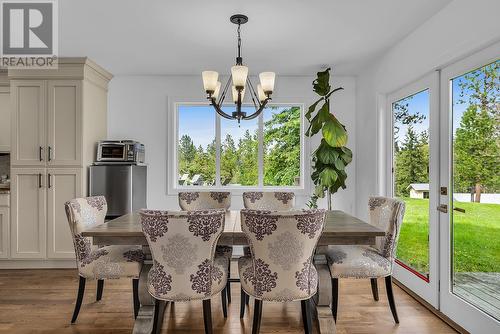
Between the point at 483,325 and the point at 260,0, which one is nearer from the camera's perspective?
the point at 483,325

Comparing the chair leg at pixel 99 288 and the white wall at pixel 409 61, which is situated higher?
the white wall at pixel 409 61

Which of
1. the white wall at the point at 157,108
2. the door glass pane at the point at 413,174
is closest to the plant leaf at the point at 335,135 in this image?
the door glass pane at the point at 413,174

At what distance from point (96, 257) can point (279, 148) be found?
2863 millimetres

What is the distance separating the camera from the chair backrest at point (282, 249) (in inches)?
73.5

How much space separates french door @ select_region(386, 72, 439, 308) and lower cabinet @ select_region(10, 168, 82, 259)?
11.9 feet

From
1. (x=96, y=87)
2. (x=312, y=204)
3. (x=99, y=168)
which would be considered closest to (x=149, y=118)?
(x=96, y=87)

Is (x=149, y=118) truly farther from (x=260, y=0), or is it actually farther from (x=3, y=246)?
(x=260, y=0)

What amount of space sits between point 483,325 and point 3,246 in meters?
4.75

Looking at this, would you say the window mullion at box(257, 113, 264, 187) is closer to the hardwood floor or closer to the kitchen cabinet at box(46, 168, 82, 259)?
the hardwood floor

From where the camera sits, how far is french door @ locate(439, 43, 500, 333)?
2.16m

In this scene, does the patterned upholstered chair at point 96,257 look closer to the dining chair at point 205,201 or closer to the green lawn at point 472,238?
the dining chair at point 205,201

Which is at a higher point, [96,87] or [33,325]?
[96,87]

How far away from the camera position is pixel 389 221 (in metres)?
2.52

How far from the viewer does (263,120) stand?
4.59 m
